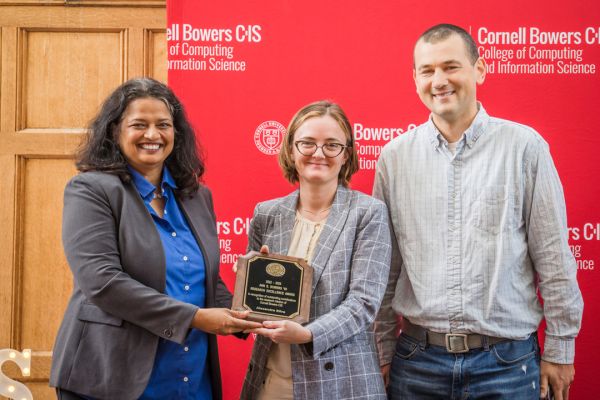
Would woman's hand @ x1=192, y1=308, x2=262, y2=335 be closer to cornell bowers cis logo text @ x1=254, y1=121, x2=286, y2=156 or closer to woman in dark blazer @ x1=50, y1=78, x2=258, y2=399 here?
woman in dark blazer @ x1=50, y1=78, x2=258, y2=399

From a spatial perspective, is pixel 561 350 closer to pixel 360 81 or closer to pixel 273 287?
pixel 273 287

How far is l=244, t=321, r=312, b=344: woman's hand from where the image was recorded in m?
1.72

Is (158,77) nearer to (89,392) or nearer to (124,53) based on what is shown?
(124,53)

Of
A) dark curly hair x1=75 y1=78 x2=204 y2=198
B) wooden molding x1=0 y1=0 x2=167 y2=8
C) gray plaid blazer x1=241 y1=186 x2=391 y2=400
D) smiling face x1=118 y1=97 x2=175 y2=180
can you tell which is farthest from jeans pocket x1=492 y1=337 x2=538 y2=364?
wooden molding x1=0 y1=0 x2=167 y2=8

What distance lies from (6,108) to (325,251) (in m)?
2.17

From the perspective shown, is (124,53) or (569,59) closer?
(569,59)

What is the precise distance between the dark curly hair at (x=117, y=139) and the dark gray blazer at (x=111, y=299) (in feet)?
0.18

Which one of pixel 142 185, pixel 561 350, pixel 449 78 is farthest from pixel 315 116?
pixel 561 350

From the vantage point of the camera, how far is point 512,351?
1965 millimetres

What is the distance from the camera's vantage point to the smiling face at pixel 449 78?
6.64 feet

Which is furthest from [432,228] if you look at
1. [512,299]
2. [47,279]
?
[47,279]

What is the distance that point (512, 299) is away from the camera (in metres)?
1.99

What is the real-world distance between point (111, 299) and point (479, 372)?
3.72 feet

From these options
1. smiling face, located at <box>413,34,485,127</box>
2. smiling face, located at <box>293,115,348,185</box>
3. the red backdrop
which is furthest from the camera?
the red backdrop
